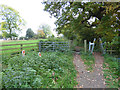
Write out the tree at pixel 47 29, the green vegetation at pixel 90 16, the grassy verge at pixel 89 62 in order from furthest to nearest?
the tree at pixel 47 29, the green vegetation at pixel 90 16, the grassy verge at pixel 89 62

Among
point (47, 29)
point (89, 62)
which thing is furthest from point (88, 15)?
point (89, 62)

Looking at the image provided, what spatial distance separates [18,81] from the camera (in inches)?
65.0

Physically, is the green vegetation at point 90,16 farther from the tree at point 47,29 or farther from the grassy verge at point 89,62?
the grassy verge at point 89,62

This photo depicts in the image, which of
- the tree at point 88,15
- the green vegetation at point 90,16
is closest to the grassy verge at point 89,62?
the green vegetation at point 90,16

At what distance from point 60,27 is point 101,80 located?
19.4 ft

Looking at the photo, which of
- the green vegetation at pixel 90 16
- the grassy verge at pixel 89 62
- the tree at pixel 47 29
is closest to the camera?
the grassy verge at pixel 89 62

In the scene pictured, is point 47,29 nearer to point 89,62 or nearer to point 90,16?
point 90,16

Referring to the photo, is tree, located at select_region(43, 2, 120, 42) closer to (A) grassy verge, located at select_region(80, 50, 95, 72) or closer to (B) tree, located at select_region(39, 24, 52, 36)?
(B) tree, located at select_region(39, 24, 52, 36)

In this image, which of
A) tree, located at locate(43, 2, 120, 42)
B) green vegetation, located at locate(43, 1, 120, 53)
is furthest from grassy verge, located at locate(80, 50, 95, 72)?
tree, located at locate(43, 2, 120, 42)

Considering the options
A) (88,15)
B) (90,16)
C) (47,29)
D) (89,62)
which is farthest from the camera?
(47,29)

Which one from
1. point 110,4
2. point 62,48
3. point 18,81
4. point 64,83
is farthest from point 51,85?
point 110,4

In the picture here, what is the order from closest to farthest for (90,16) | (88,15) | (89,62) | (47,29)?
(89,62)
(88,15)
(90,16)
(47,29)

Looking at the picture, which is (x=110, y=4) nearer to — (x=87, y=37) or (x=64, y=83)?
(x=64, y=83)

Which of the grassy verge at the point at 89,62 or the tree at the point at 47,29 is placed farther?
the tree at the point at 47,29
